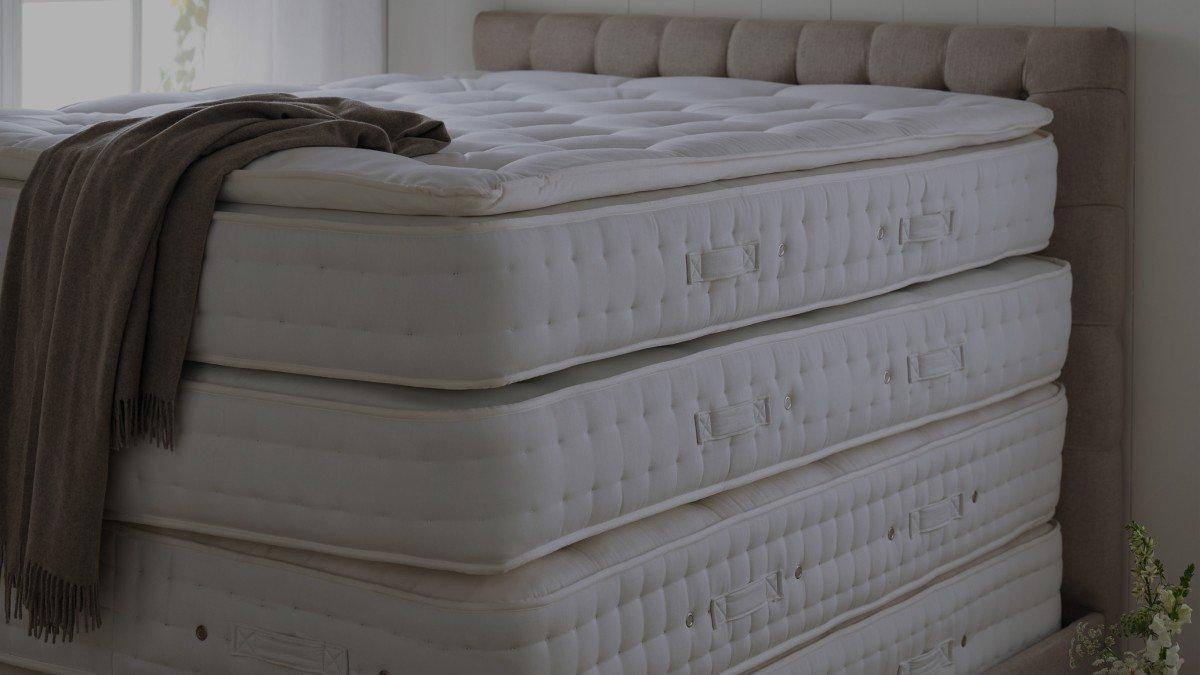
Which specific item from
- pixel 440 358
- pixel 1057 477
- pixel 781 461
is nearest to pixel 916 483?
pixel 781 461

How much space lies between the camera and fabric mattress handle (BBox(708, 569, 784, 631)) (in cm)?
171

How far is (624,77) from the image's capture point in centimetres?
301

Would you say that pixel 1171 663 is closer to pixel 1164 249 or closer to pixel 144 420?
pixel 1164 249

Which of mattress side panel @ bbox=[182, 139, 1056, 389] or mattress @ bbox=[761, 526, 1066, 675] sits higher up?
mattress side panel @ bbox=[182, 139, 1056, 389]

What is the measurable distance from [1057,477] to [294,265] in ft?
4.75

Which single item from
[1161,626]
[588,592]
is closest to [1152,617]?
[1161,626]

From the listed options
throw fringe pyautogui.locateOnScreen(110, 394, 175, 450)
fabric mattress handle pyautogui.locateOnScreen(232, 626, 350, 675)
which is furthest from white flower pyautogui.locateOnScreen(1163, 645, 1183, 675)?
throw fringe pyautogui.locateOnScreen(110, 394, 175, 450)

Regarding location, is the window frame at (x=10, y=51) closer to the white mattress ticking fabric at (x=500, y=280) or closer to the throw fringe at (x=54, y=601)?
the white mattress ticking fabric at (x=500, y=280)

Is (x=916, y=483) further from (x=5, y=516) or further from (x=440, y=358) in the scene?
(x=5, y=516)

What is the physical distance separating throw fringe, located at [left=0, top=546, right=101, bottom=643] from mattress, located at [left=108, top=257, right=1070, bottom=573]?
95 millimetres

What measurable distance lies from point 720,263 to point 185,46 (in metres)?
2.15

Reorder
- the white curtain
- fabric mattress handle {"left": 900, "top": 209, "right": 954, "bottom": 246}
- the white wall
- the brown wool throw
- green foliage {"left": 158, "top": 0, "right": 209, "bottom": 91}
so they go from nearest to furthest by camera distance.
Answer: the brown wool throw → fabric mattress handle {"left": 900, "top": 209, "right": 954, "bottom": 246} → the white wall → green foliage {"left": 158, "top": 0, "right": 209, "bottom": 91} → the white curtain

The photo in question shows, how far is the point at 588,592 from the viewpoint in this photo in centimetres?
152

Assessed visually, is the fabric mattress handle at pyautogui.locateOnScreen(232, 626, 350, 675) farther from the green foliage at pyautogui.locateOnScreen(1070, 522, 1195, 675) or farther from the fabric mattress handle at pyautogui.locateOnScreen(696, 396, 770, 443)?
the green foliage at pyautogui.locateOnScreen(1070, 522, 1195, 675)
